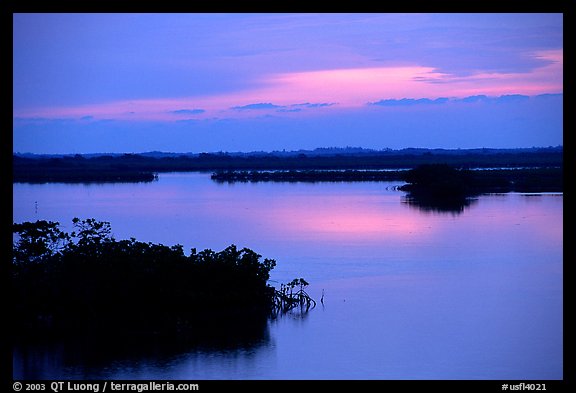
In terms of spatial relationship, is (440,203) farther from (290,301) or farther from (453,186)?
(290,301)

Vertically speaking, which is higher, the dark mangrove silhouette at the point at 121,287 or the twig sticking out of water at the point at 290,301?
the dark mangrove silhouette at the point at 121,287

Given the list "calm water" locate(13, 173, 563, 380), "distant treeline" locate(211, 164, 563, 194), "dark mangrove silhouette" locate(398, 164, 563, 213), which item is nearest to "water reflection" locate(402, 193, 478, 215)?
"dark mangrove silhouette" locate(398, 164, 563, 213)

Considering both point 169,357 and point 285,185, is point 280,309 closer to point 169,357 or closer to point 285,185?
point 169,357

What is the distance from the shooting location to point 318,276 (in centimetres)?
1388

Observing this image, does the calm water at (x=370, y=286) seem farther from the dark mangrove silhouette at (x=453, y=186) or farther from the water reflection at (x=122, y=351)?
the dark mangrove silhouette at (x=453, y=186)

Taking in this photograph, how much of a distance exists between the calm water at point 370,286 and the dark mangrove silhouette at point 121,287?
46 cm

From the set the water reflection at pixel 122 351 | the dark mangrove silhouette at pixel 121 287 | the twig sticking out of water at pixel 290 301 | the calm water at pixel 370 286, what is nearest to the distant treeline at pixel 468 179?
the calm water at pixel 370 286

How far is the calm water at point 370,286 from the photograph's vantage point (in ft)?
29.2

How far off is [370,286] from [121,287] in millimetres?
5088

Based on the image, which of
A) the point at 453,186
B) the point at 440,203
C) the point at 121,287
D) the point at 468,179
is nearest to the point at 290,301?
the point at 121,287

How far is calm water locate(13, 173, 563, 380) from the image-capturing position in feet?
29.2

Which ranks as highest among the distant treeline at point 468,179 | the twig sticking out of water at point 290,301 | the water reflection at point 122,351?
the distant treeline at point 468,179

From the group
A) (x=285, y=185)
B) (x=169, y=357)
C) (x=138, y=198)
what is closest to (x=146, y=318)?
(x=169, y=357)
